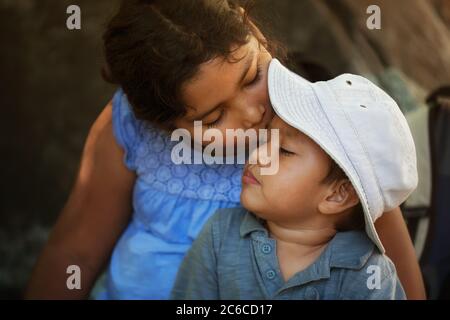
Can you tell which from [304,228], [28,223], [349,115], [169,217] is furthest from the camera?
[28,223]

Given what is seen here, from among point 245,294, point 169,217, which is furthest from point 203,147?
point 245,294

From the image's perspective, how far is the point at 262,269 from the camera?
1354mm

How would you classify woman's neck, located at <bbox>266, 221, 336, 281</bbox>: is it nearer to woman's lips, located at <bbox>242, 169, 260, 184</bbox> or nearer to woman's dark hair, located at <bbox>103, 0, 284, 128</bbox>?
woman's lips, located at <bbox>242, 169, 260, 184</bbox>

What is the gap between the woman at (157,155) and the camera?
1.27 meters

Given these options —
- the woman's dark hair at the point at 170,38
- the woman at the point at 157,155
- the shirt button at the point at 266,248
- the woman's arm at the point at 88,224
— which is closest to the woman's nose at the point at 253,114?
the woman at the point at 157,155

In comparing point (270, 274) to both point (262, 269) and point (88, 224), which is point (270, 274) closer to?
point (262, 269)

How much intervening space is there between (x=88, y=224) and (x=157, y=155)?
0.84 ft

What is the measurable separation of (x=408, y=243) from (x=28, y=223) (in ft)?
3.18

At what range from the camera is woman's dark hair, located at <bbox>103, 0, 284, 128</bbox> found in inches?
49.5

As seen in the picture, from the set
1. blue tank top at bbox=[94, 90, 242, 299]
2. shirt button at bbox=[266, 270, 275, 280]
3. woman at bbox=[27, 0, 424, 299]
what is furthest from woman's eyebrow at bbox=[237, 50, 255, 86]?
shirt button at bbox=[266, 270, 275, 280]

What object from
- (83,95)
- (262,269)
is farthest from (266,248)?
(83,95)

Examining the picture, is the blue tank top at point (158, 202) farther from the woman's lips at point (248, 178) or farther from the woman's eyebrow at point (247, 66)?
the woman's eyebrow at point (247, 66)

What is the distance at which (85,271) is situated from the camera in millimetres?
1611
